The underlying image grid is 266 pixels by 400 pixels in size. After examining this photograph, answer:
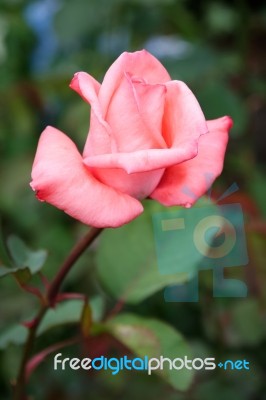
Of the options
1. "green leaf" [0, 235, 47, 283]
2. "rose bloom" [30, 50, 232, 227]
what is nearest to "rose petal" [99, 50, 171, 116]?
"rose bloom" [30, 50, 232, 227]

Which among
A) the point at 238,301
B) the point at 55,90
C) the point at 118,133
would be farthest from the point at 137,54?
the point at 55,90

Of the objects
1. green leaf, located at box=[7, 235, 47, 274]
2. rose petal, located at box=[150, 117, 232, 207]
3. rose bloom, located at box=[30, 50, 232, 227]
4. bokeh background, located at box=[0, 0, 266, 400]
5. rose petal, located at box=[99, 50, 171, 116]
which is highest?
rose petal, located at box=[99, 50, 171, 116]

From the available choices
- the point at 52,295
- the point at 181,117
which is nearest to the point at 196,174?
the point at 181,117

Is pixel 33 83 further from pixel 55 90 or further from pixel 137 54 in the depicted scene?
pixel 137 54

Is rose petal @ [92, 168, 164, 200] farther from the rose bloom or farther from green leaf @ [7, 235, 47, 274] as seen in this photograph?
green leaf @ [7, 235, 47, 274]

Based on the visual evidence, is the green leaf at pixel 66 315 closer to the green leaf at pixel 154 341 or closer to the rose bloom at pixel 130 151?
the green leaf at pixel 154 341

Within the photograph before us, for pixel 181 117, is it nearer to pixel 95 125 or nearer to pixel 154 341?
pixel 95 125

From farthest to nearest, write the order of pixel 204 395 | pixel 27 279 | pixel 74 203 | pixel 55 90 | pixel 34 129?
pixel 34 129 < pixel 55 90 < pixel 204 395 < pixel 27 279 < pixel 74 203
